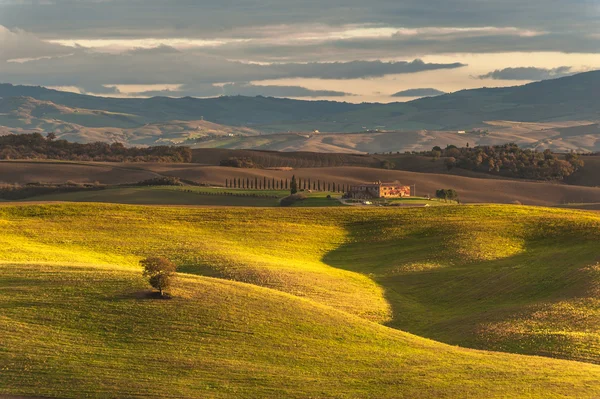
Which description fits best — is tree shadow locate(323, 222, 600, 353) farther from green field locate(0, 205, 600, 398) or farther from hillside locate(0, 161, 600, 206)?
hillside locate(0, 161, 600, 206)

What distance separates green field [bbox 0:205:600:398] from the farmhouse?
43.5 metres

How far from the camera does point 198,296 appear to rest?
1935 inches

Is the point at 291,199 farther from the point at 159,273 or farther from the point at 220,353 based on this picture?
the point at 220,353

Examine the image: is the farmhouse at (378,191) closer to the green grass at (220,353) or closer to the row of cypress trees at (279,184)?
the row of cypress trees at (279,184)

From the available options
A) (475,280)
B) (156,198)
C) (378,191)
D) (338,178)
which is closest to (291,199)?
(378,191)

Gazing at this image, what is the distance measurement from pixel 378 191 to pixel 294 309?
91.6 m

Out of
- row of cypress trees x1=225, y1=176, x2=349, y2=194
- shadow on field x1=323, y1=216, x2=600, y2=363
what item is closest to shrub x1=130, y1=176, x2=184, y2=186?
row of cypress trees x1=225, y1=176, x2=349, y2=194

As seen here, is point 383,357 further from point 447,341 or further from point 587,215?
point 587,215

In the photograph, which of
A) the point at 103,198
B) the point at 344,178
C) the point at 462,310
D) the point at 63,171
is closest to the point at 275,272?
the point at 462,310

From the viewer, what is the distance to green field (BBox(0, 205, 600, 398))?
38.2 metres

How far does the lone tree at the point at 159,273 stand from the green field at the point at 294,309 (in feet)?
4.00

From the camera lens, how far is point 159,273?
49156 mm

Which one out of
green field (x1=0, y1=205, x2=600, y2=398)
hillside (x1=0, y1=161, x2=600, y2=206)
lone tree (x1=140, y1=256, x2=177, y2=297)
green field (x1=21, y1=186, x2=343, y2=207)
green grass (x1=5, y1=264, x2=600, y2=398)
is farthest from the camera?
hillside (x1=0, y1=161, x2=600, y2=206)

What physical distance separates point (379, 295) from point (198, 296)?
19920 mm
